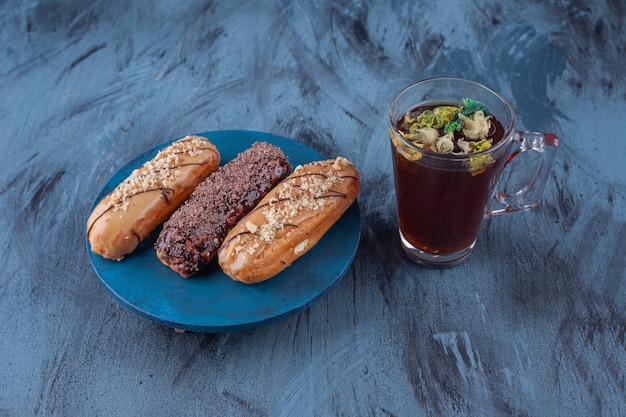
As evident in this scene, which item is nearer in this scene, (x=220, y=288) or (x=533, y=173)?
(x=220, y=288)

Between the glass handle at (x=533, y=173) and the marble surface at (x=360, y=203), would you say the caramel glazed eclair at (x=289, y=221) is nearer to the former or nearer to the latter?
the marble surface at (x=360, y=203)

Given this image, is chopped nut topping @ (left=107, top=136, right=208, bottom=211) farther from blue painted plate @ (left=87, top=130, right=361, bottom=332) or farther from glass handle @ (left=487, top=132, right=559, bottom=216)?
glass handle @ (left=487, top=132, right=559, bottom=216)

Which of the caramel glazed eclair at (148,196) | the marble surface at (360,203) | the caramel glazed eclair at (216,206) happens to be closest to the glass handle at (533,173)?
the marble surface at (360,203)

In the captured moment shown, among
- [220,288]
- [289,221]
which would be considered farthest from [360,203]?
[220,288]

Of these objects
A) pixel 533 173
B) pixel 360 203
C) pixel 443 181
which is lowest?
pixel 360 203

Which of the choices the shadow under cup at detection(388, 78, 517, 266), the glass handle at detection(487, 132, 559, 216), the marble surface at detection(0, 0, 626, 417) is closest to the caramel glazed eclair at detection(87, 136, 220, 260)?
the marble surface at detection(0, 0, 626, 417)

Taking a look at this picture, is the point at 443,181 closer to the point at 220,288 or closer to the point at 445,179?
the point at 445,179
